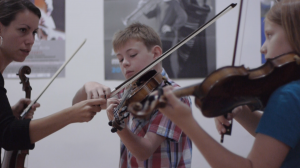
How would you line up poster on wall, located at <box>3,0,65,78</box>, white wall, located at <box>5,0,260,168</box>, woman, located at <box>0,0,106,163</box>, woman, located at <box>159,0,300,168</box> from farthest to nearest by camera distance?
poster on wall, located at <box>3,0,65,78</box> → white wall, located at <box>5,0,260,168</box> → woman, located at <box>0,0,106,163</box> → woman, located at <box>159,0,300,168</box>

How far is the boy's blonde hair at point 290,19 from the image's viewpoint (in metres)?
0.55

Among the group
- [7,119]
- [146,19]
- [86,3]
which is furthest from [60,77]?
[7,119]

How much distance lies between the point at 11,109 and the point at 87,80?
2.55 ft

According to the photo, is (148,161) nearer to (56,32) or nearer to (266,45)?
(266,45)

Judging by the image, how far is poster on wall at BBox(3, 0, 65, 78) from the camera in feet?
5.36

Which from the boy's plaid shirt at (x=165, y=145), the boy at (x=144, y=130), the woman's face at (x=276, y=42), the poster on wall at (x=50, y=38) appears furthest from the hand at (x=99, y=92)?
the poster on wall at (x=50, y=38)

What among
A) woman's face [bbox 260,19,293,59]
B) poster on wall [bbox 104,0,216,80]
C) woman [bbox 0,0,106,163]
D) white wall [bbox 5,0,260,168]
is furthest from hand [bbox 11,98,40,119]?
woman's face [bbox 260,19,293,59]

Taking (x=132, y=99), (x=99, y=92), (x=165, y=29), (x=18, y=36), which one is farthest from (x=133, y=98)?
(x=165, y=29)

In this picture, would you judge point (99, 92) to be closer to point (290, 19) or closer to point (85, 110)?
point (85, 110)

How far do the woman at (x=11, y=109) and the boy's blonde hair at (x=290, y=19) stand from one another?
522mm

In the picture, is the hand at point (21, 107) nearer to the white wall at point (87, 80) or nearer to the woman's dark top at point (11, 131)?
the woman's dark top at point (11, 131)

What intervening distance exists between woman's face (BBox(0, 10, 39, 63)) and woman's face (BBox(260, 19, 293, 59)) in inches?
32.8

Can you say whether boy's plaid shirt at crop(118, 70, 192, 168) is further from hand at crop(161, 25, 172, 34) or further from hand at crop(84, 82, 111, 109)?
hand at crop(161, 25, 172, 34)

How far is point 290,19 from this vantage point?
0.56 m
